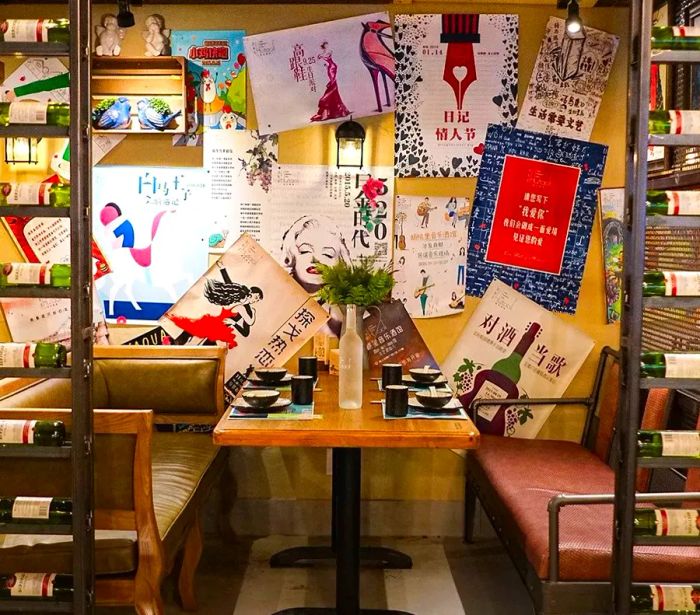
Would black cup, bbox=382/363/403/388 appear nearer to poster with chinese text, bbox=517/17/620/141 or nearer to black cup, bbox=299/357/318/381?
black cup, bbox=299/357/318/381

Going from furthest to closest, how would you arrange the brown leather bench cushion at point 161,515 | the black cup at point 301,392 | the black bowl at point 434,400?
the black cup at point 301,392
the black bowl at point 434,400
the brown leather bench cushion at point 161,515

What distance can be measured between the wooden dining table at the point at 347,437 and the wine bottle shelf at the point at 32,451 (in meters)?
0.74

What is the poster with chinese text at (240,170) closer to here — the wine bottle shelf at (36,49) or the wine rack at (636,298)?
the wine bottle shelf at (36,49)

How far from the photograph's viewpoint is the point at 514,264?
4359mm

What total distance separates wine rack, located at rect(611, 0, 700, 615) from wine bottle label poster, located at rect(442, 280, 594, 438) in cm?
233

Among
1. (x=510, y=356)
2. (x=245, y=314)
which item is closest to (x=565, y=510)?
(x=510, y=356)

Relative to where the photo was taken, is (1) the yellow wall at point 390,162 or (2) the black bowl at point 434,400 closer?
(2) the black bowl at point 434,400

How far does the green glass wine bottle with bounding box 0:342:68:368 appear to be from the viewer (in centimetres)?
211

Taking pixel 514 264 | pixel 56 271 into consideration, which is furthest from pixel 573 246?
pixel 56 271

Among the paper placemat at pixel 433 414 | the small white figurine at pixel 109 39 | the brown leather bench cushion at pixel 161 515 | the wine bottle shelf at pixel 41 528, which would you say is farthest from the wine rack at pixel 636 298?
the small white figurine at pixel 109 39

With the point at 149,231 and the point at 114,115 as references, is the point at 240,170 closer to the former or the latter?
the point at 149,231

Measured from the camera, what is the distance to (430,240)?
14.2 ft

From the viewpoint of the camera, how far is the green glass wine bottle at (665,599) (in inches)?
80.1

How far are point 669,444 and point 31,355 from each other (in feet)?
5.47
